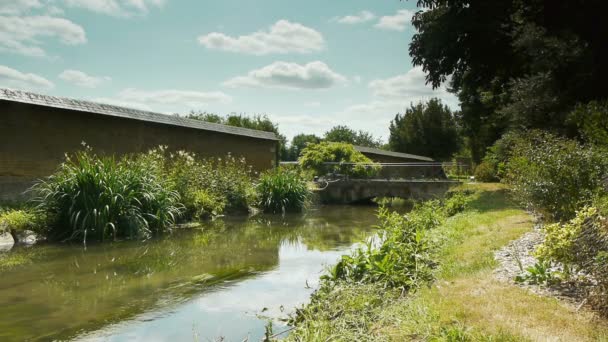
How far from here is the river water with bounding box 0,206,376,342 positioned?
4633 millimetres

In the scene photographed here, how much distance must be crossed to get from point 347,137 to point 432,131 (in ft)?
111

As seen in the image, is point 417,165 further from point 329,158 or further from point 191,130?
point 191,130

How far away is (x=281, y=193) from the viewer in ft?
54.9

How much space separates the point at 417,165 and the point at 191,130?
11.4 meters

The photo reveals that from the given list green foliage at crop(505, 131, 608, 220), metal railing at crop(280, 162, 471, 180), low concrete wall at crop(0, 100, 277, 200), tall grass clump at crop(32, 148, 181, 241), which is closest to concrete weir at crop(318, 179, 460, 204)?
metal railing at crop(280, 162, 471, 180)

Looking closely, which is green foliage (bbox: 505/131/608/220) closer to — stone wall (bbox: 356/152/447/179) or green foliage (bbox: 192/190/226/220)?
green foliage (bbox: 192/190/226/220)

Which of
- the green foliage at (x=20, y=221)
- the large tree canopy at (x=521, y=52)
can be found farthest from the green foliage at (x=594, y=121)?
the green foliage at (x=20, y=221)

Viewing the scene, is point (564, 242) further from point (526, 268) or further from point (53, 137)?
point (53, 137)

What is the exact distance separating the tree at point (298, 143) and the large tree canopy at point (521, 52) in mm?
62263

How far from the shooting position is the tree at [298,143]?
275 feet

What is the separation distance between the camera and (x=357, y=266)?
5375 millimetres

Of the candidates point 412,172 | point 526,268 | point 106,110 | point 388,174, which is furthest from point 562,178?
point 388,174

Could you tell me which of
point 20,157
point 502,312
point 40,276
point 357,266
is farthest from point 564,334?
point 20,157

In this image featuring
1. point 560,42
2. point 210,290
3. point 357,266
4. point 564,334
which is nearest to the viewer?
point 564,334
